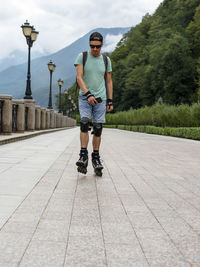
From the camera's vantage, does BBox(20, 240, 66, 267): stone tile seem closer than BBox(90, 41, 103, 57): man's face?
Yes

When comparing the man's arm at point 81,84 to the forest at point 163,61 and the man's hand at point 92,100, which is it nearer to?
the man's hand at point 92,100

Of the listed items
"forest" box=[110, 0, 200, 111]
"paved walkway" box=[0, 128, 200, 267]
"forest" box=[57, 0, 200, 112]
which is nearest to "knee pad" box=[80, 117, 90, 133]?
"paved walkway" box=[0, 128, 200, 267]

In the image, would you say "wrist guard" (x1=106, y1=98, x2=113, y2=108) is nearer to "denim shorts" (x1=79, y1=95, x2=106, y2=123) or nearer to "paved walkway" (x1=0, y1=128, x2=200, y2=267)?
"denim shorts" (x1=79, y1=95, x2=106, y2=123)

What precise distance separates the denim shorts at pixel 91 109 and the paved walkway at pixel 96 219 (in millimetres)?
937

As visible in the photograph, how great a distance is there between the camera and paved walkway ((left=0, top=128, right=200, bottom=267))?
8.09 ft

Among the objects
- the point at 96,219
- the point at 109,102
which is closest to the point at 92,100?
the point at 109,102

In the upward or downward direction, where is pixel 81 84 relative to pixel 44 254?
upward

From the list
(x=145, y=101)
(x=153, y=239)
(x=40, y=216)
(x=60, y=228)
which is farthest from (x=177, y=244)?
(x=145, y=101)

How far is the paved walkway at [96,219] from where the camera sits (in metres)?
2.46

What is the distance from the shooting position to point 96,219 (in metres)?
3.37

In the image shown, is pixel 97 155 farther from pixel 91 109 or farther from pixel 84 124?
pixel 91 109

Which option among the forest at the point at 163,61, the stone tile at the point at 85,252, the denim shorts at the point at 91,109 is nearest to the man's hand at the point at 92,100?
the denim shorts at the point at 91,109

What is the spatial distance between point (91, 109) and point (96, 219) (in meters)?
2.67

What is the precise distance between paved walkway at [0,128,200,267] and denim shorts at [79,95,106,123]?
0.94 meters
